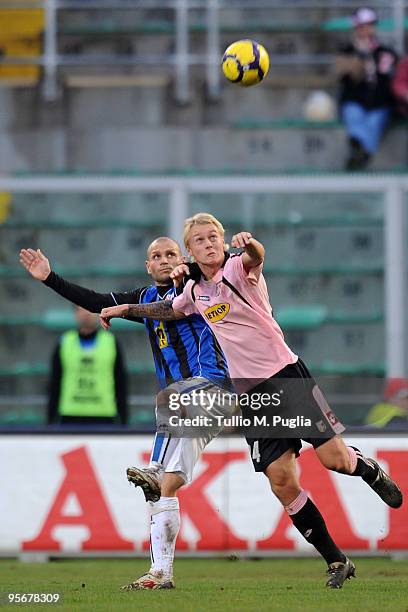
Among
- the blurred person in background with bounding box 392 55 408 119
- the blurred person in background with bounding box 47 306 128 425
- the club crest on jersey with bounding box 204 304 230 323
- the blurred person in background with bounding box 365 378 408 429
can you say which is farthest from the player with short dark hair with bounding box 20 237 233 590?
the blurred person in background with bounding box 392 55 408 119

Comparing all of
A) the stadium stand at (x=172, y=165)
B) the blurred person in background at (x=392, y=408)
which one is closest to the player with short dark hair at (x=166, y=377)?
the blurred person in background at (x=392, y=408)

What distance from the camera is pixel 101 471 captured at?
10852 mm

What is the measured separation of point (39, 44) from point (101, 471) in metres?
6.87

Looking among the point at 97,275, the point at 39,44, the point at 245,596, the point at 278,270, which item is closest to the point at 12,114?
the point at 39,44

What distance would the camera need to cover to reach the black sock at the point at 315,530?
8094 mm

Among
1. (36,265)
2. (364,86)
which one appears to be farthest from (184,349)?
(364,86)

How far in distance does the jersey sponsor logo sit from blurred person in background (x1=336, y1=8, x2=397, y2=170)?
7.13m

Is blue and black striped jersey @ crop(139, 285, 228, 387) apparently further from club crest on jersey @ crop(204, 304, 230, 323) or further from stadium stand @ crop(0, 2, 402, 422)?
stadium stand @ crop(0, 2, 402, 422)

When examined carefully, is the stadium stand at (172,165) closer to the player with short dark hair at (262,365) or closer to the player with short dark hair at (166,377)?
the player with short dark hair at (166,377)

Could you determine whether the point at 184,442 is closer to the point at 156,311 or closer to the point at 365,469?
the point at 156,311

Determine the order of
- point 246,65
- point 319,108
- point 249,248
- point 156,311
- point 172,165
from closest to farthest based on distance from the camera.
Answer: point 249,248 < point 156,311 < point 246,65 < point 172,165 < point 319,108

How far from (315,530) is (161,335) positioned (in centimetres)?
150

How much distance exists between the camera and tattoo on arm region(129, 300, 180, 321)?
823 cm

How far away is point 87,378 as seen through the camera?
1226 centimetres
